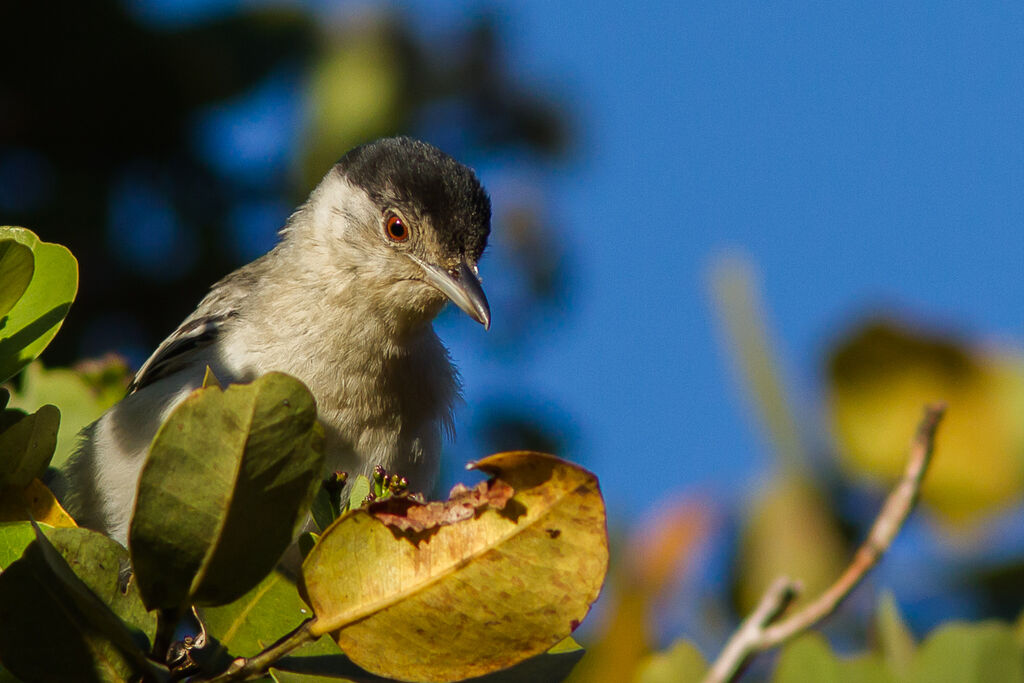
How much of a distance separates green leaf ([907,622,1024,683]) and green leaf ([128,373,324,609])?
102 centimetres

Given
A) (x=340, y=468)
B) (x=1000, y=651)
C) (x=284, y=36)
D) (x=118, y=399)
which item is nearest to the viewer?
(x=1000, y=651)

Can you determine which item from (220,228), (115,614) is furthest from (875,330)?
(220,228)

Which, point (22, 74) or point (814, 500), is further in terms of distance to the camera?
point (22, 74)

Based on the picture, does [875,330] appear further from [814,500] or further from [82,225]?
[82,225]

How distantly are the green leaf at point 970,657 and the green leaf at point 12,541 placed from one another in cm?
140

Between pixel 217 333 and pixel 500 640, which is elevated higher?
pixel 500 640

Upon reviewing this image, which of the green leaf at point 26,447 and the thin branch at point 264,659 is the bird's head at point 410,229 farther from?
the thin branch at point 264,659

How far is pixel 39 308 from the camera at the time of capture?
6.26 feet

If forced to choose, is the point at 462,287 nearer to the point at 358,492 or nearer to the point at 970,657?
the point at 358,492

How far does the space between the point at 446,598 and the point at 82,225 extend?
14.8 ft

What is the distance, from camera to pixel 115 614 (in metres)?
1.58

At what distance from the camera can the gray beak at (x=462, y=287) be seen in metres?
3.80

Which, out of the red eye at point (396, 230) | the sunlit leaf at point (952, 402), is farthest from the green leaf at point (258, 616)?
the red eye at point (396, 230)

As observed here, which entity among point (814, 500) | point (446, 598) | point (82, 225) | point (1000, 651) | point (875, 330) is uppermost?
point (875, 330)
